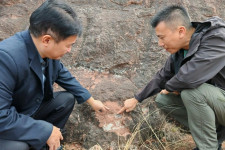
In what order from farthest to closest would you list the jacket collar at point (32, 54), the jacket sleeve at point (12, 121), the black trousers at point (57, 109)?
1. the black trousers at point (57, 109)
2. the jacket collar at point (32, 54)
3. the jacket sleeve at point (12, 121)

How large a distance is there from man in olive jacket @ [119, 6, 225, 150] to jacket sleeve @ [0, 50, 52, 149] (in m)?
1.20

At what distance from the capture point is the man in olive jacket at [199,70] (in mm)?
2342

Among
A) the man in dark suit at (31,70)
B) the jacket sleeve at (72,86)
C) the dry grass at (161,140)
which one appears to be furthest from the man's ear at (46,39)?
the dry grass at (161,140)

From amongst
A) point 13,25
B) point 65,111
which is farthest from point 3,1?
point 65,111

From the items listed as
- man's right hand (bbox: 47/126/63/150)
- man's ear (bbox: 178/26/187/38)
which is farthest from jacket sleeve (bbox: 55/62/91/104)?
man's ear (bbox: 178/26/187/38)

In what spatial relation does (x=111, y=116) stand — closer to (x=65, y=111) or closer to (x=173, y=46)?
(x=65, y=111)

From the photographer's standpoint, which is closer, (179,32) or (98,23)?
(179,32)

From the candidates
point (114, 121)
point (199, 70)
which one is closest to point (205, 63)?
point (199, 70)

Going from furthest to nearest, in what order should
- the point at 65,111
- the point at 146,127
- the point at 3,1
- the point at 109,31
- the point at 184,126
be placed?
the point at 3,1 → the point at 109,31 → the point at 184,126 → the point at 146,127 → the point at 65,111

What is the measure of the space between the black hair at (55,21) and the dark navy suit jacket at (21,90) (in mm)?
171

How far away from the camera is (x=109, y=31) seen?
3.59 metres

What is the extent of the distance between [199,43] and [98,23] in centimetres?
162

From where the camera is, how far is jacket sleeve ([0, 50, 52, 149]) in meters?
1.92

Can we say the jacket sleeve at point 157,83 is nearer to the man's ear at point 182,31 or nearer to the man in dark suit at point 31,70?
the man's ear at point 182,31
